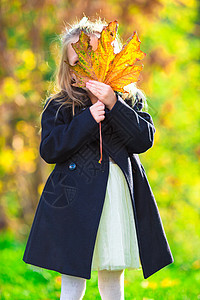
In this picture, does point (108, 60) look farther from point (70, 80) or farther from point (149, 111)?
point (149, 111)

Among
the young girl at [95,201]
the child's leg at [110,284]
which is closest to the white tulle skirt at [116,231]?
the young girl at [95,201]

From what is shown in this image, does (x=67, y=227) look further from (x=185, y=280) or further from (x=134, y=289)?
(x=185, y=280)

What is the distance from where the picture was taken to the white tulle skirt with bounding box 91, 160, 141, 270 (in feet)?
5.59

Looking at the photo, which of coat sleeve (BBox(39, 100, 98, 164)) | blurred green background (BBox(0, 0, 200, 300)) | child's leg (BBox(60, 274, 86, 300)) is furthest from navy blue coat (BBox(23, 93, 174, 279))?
blurred green background (BBox(0, 0, 200, 300))

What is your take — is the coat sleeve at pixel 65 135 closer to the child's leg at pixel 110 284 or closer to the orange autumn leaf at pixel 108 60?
the orange autumn leaf at pixel 108 60

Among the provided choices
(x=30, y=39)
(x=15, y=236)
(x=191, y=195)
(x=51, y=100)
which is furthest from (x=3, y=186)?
(x=51, y=100)

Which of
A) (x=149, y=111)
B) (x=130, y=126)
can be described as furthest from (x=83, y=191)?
(x=149, y=111)

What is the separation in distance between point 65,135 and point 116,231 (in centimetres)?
47

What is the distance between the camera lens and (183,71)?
629 cm

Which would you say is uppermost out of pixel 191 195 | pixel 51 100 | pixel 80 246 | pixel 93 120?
pixel 51 100

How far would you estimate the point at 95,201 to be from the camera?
174cm

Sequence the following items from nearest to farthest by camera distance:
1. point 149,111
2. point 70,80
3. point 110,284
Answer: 1. point 110,284
2. point 70,80
3. point 149,111

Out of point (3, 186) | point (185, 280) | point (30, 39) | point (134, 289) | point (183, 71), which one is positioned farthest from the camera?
point (183, 71)

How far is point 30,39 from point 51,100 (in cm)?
287
